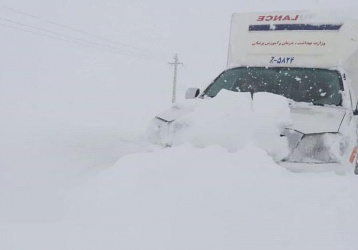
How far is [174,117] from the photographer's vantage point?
12.6ft

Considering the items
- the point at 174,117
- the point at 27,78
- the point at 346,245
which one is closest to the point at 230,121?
the point at 174,117

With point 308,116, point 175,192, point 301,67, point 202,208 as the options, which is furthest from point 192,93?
point 202,208

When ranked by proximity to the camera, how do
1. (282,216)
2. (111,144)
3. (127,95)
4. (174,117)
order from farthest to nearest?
1. (127,95)
2. (111,144)
3. (174,117)
4. (282,216)

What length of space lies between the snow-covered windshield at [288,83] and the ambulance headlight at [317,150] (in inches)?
48.2

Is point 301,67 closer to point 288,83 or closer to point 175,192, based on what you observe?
point 288,83

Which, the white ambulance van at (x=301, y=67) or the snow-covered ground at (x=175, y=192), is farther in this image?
the white ambulance van at (x=301, y=67)

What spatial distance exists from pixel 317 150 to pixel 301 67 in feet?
7.65

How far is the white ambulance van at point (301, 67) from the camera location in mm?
3746

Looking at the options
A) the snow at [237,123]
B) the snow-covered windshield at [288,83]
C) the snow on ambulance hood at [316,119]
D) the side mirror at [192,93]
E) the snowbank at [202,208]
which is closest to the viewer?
the snowbank at [202,208]

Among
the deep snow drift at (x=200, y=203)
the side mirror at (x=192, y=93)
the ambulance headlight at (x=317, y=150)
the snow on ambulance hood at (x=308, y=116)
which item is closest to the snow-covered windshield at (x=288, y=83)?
the side mirror at (x=192, y=93)

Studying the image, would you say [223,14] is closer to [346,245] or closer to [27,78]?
[27,78]

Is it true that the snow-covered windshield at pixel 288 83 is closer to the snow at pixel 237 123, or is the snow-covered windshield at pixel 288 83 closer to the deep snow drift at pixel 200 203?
the snow at pixel 237 123

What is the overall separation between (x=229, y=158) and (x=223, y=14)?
67.2 m

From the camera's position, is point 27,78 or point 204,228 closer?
point 204,228
